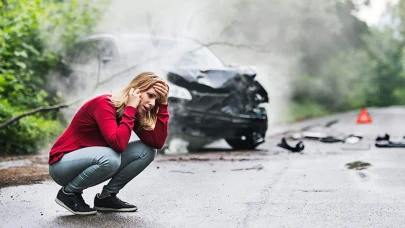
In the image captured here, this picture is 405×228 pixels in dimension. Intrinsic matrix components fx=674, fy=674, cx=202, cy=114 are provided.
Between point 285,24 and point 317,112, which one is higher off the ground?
point 285,24

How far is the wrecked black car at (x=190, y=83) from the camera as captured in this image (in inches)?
408

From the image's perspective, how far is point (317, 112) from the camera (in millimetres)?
30438

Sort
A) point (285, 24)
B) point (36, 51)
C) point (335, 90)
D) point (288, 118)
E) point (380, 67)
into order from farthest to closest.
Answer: point (380, 67)
point (335, 90)
point (285, 24)
point (288, 118)
point (36, 51)

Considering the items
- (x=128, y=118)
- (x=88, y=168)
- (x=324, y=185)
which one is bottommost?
(x=324, y=185)

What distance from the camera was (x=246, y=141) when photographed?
1134 cm

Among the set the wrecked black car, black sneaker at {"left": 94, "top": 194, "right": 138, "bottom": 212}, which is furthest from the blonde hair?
the wrecked black car

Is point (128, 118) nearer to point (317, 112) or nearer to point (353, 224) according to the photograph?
point (353, 224)

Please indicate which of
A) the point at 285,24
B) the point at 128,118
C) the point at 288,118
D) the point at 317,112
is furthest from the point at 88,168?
the point at 317,112

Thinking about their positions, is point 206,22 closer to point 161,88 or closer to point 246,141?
point 246,141

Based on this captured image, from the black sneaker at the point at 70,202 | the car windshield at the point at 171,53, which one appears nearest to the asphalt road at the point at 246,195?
the black sneaker at the point at 70,202

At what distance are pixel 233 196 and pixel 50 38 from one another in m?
8.06

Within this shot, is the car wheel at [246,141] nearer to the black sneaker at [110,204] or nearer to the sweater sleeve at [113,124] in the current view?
the black sneaker at [110,204]

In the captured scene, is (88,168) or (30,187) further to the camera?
(30,187)

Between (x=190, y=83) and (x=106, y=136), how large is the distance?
5.37m
